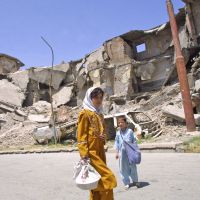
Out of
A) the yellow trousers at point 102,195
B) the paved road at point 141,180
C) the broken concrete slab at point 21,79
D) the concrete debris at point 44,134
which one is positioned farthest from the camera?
the broken concrete slab at point 21,79

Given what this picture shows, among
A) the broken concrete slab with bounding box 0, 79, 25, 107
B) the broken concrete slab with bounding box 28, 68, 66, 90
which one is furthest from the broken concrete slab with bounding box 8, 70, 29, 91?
the broken concrete slab with bounding box 28, 68, 66, 90

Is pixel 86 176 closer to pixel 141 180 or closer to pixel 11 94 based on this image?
pixel 141 180

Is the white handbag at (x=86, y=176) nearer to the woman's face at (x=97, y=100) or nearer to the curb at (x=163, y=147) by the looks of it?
the woman's face at (x=97, y=100)

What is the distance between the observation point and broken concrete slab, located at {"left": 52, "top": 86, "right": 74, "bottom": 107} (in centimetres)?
3738

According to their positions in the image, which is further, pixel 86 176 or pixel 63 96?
pixel 63 96

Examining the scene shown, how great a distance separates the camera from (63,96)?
37719 mm

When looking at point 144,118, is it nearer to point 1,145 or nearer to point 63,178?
point 1,145

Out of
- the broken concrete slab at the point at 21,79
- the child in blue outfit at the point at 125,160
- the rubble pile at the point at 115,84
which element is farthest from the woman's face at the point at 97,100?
the broken concrete slab at the point at 21,79

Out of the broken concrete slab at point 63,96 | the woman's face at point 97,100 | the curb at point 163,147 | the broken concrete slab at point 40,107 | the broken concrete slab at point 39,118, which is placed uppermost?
the broken concrete slab at point 63,96

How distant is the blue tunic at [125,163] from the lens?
6.97 meters

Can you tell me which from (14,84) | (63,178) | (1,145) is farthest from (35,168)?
(14,84)

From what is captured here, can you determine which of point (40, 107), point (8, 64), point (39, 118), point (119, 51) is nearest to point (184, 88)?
point (119, 51)

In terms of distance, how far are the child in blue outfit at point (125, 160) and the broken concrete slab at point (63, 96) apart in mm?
30270

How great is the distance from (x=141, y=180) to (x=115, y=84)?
79.3 feet
